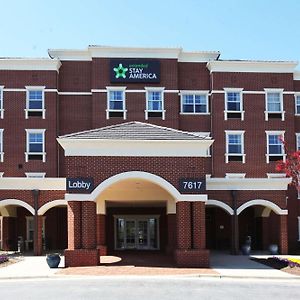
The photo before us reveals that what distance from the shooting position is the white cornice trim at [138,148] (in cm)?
2403

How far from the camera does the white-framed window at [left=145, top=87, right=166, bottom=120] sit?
124 feet

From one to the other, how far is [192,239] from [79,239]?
4.95m

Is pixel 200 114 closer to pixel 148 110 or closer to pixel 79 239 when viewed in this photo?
pixel 148 110

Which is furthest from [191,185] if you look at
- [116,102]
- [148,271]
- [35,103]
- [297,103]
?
[297,103]

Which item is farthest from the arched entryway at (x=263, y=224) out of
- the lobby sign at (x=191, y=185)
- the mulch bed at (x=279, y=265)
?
the lobby sign at (x=191, y=185)

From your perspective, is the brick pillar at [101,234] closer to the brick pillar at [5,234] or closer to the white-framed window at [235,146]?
the brick pillar at [5,234]

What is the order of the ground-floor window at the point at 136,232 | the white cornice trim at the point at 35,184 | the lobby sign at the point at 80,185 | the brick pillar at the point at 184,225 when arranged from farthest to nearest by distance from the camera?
1. the ground-floor window at the point at 136,232
2. the white cornice trim at the point at 35,184
3. the brick pillar at the point at 184,225
4. the lobby sign at the point at 80,185

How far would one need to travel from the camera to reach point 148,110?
37.9 meters

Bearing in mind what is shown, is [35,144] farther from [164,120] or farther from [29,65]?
[164,120]

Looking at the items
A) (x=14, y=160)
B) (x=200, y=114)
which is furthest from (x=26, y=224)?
(x=200, y=114)

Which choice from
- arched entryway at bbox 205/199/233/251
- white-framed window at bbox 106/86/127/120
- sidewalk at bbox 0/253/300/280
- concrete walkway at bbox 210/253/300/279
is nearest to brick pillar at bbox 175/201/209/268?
sidewalk at bbox 0/253/300/280

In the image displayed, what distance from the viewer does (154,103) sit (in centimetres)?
3809

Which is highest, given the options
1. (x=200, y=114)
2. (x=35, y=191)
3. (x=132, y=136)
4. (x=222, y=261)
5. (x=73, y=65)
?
(x=73, y=65)

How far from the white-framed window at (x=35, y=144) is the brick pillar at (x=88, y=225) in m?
13.9
